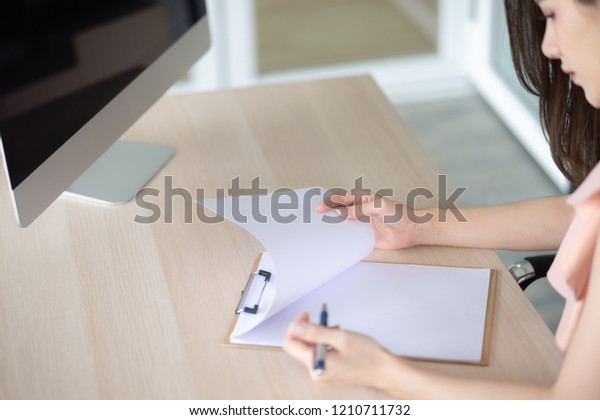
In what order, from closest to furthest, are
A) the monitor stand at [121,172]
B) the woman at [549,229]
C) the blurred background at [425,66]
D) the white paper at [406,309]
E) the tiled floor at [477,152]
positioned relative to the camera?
the woman at [549,229]
the white paper at [406,309]
the monitor stand at [121,172]
the tiled floor at [477,152]
the blurred background at [425,66]

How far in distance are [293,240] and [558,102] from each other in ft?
1.64

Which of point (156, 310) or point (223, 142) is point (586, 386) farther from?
point (223, 142)

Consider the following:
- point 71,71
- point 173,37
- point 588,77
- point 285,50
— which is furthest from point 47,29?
point 285,50

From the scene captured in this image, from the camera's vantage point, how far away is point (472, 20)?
325cm

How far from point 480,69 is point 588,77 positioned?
2215 mm

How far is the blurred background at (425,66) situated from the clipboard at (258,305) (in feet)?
4.99

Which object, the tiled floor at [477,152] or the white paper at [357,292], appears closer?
the white paper at [357,292]

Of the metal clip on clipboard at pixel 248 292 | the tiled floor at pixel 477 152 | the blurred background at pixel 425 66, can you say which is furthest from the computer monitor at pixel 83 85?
the blurred background at pixel 425 66

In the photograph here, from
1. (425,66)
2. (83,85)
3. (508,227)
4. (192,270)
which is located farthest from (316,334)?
(425,66)

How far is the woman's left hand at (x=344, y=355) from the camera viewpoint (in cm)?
97

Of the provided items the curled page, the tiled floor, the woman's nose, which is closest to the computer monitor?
the curled page

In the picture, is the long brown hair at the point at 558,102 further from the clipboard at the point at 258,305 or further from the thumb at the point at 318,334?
the thumb at the point at 318,334

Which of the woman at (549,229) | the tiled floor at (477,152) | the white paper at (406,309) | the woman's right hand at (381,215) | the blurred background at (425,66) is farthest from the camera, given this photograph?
the blurred background at (425,66)

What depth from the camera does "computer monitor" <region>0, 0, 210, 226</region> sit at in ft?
3.74
